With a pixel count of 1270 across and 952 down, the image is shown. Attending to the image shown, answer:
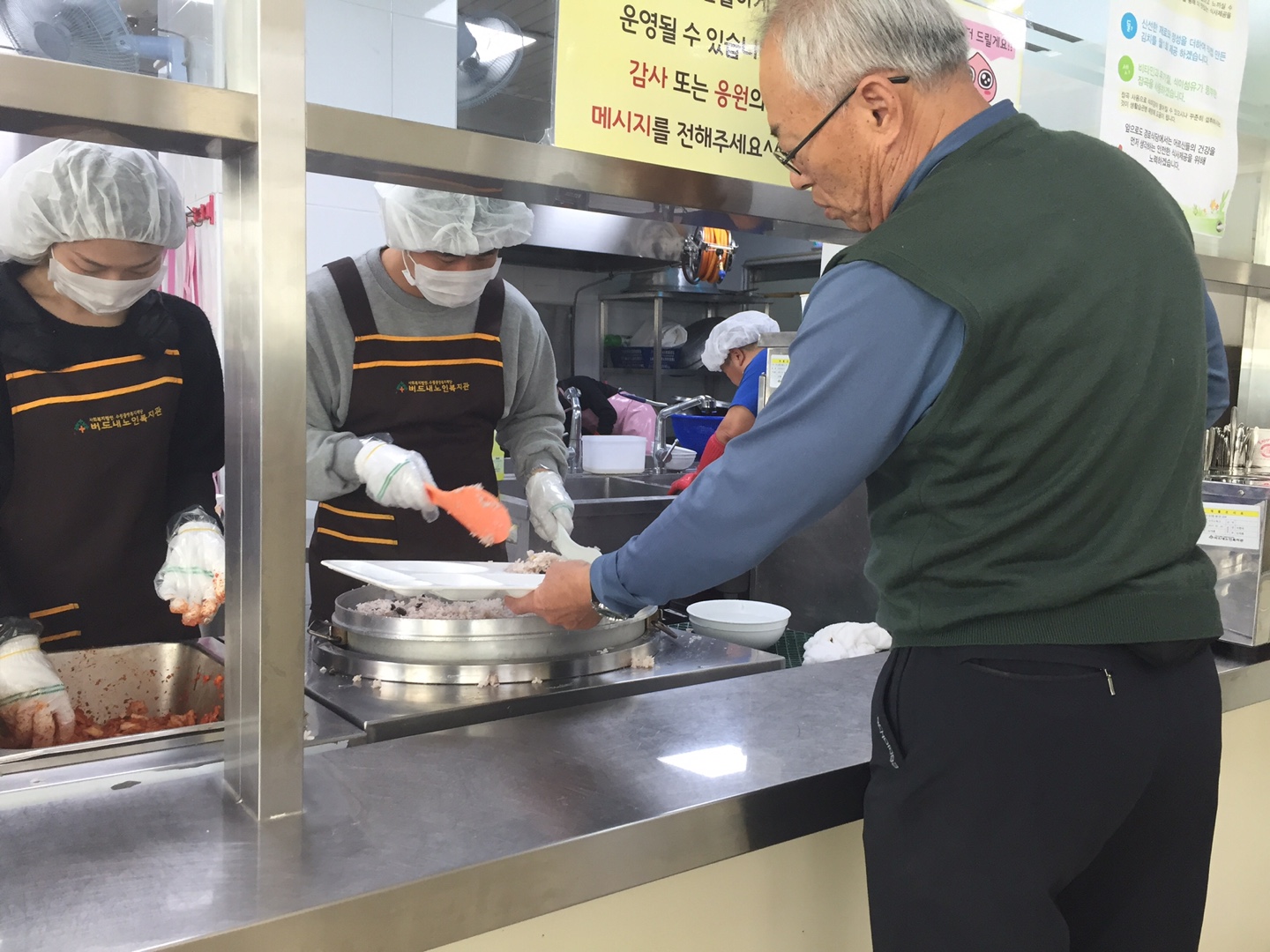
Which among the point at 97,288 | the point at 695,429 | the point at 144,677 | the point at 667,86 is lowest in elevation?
the point at 144,677

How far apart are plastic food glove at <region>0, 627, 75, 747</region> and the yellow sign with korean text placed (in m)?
1.16

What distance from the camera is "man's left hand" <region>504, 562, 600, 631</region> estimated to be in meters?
1.31

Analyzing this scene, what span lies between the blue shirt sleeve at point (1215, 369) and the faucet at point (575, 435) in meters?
3.55

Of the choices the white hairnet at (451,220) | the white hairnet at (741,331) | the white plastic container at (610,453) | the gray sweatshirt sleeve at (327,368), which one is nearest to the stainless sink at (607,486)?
the white plastic container at (610,453)

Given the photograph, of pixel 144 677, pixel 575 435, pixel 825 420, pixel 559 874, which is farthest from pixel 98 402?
pixel 575 435

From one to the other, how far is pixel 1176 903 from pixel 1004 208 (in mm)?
892

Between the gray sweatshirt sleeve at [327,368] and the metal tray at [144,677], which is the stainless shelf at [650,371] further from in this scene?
the metal tray at [144,677]

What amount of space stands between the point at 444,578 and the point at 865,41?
0.99 metres

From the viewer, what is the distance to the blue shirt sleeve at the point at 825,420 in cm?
99

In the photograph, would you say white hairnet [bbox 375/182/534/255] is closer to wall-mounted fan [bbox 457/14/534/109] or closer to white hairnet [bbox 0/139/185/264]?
white hairnet [bbox 0/139/185/264]

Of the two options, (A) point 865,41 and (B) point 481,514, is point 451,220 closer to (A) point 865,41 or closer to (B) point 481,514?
(B) point 481,514

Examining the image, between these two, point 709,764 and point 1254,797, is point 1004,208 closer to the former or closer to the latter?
point 709,764

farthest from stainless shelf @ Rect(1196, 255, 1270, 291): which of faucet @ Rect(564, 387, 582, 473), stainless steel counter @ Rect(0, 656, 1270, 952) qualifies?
faucet @ Rect(564, 387, 582, 473)

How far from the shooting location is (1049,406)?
102 centimetres
